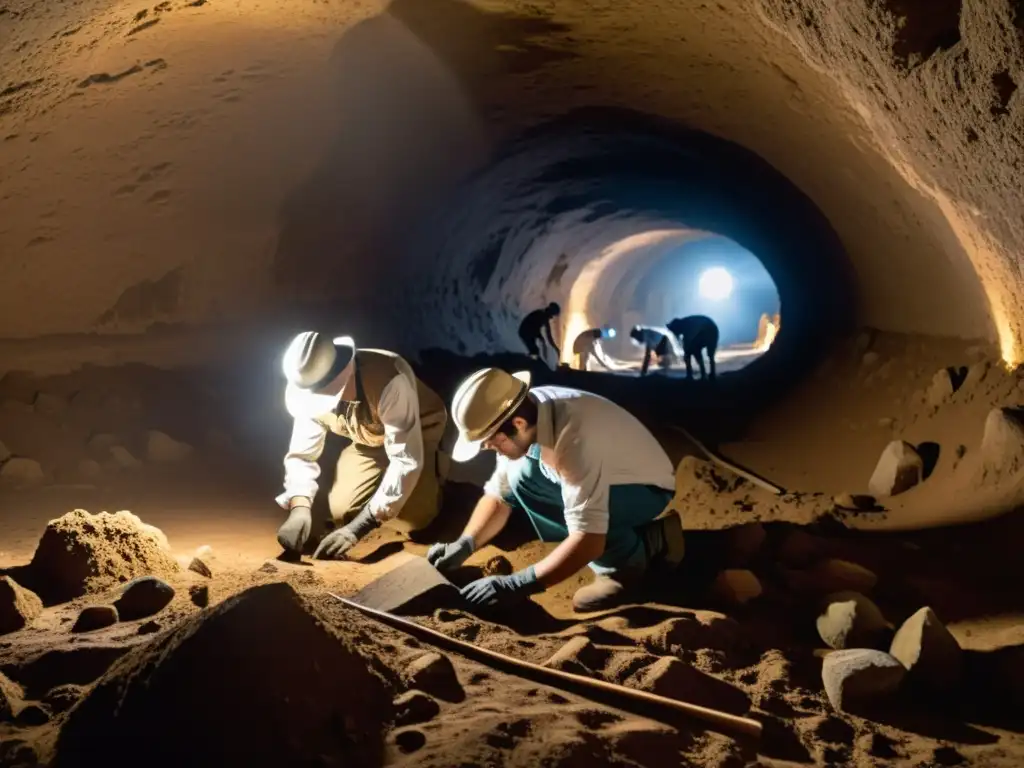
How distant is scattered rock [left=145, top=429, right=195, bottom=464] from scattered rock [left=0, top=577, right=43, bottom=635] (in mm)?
2957

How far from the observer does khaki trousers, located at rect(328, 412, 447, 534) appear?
490cm

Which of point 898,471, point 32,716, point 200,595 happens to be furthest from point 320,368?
point 898,471

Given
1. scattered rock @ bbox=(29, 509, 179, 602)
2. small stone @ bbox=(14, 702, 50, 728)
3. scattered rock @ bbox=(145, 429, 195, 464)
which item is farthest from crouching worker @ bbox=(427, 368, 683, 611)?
scattered rock @ bbox=(145, 429, 195, 464)

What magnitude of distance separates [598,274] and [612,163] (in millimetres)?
8001

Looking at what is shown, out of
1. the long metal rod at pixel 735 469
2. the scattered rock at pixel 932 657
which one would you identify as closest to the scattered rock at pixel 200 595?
the scattered rock at pixel 932 657

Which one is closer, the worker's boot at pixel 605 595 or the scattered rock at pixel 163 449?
the worker's boot at pixel 605 595

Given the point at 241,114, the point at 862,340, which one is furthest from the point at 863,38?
the point at 862,340

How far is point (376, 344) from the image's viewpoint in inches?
330

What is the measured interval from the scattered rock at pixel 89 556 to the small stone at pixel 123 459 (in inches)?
91.3

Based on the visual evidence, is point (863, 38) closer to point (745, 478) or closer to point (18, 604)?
point (745, 478)

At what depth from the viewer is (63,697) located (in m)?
2.44

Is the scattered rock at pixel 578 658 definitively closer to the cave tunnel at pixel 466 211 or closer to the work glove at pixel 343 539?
the cave tunnel at pixel 466 211

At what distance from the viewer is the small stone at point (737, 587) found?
355 cm

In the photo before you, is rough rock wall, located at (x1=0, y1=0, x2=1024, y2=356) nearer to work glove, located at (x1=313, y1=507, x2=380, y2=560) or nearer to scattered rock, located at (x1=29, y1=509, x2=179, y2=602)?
scattered rock, located at (x1=29, y1=509, x2=179, y2=602)
